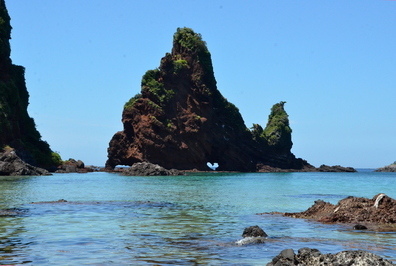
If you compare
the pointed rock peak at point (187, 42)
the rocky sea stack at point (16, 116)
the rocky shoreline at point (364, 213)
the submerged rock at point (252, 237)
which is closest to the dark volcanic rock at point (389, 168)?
the pointed rock peak at point (187, 42)

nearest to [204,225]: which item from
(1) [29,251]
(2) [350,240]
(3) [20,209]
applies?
(2) [350,240]

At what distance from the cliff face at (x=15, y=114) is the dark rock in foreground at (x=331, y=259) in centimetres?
8612

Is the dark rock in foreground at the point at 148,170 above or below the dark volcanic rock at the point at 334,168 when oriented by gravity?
below

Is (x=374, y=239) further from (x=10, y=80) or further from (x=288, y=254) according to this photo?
(x=10, y=80)

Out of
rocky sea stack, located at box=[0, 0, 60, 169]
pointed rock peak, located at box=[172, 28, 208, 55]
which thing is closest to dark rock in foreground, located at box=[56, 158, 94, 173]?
rocky sea stack, located at box=[0, 0, 60, 169]

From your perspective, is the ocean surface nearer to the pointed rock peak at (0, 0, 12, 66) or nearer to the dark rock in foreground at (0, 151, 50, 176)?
the dark rock in foreground at (0, 151, 50, 176)

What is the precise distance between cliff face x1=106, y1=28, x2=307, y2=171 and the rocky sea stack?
1750 cm

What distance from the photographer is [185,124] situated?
119 m

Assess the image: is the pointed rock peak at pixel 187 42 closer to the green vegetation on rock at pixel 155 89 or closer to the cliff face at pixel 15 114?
the green vegetation on rock at pixel 155 89

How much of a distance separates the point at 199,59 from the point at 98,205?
98110mm

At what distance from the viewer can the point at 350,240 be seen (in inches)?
692

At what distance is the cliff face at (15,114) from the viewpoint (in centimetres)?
9438

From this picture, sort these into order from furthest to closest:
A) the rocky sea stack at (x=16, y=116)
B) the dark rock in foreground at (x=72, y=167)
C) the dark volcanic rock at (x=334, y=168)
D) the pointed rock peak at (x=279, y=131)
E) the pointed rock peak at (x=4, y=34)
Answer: the dark volcanic rock at (x=334, y=168), the pointed rock peak at (x=279, y=131), the dark rock in foreground at (x=72, y=167), the pointed rock peak at (x=4, y=34), the rocky sea stack at (x=16, y=116)

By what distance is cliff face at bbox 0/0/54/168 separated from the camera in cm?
9438
